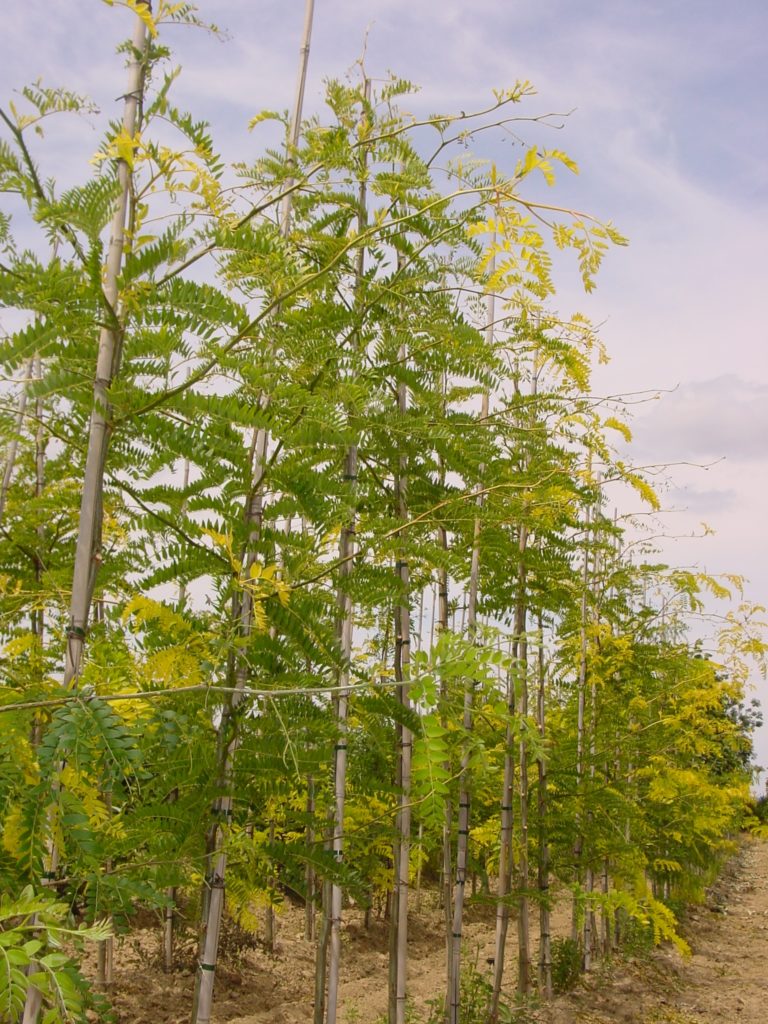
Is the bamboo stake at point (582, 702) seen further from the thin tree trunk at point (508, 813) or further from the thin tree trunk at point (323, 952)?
the thin tree trunk at point (323, 952)

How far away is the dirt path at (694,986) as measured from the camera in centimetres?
768

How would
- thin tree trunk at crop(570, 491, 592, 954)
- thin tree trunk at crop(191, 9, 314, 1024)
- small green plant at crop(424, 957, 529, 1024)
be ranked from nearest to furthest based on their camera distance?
thin tree trunk at crop(191, 9, 314, 1024)
small green plant at crop(424, 957, 529, 1024)
thin tree trunk at crop(570, 491, 592, 954)

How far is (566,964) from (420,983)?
144cm

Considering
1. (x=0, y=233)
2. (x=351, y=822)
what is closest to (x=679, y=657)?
(x=351, y=822)

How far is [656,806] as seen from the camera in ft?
29.4

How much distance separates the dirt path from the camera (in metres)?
7.68

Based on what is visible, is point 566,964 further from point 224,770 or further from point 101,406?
point 101,406

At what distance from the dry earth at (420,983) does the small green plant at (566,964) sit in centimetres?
14

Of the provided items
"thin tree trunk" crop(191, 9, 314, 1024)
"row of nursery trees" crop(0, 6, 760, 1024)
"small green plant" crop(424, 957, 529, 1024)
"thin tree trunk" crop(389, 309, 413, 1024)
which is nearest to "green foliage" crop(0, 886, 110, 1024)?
"row of nursery trees" crop(0, 6, 760, 1024)

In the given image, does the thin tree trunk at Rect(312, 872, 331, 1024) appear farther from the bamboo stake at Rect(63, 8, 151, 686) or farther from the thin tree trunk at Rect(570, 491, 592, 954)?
the thin tree trunk at Rect(570, 491, 592, 954)

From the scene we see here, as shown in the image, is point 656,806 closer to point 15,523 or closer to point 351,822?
point 351,822

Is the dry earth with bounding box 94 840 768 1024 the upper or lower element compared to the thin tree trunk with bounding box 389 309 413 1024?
lower

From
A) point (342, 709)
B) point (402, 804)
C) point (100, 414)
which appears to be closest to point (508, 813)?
point (402, 804)

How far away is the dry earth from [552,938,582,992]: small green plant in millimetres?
136
